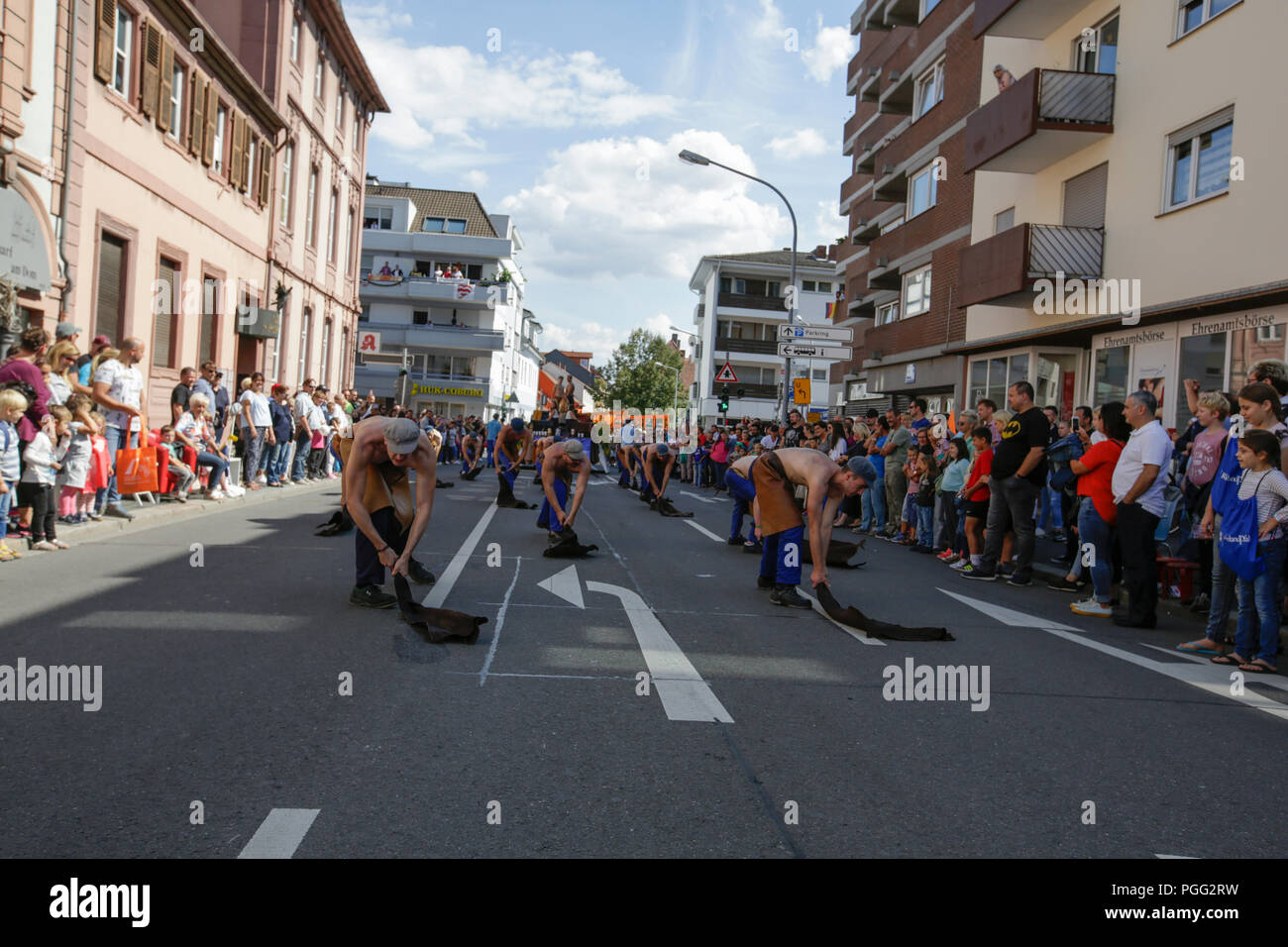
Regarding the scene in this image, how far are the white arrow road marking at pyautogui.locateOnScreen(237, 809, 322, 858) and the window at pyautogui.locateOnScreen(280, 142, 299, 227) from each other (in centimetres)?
2979

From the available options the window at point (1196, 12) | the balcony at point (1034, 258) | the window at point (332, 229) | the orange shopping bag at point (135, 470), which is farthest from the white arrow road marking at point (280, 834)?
the window at point (332, 229)

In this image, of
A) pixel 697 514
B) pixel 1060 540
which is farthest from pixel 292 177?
pixel 1060 540

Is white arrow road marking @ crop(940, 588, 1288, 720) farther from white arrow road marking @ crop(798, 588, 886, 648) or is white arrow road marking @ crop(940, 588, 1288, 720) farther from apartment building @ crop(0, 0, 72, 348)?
apartment building @ crop(0, 0, 72, 348)

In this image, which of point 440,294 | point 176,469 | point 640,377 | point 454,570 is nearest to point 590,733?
point 454,570

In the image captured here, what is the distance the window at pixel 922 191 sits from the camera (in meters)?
30.2

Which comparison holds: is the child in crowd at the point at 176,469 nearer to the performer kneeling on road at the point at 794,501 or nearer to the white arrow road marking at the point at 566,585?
the white arrow road marking at the point at 566,585

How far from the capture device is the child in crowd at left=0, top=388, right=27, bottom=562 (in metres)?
9.11

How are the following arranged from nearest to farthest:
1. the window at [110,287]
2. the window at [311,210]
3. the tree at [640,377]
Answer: the window at [110,287]
the window at [311,210]
the tree at [640,377]

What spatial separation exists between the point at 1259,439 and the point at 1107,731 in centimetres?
323

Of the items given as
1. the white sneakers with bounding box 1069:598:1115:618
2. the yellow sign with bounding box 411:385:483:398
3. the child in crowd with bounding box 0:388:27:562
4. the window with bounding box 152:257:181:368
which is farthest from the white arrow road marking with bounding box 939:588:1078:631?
the yellow sign with bounding box 411:385:483:398

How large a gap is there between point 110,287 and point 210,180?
6038 mm

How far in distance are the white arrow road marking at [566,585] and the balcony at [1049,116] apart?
1477 centimetres

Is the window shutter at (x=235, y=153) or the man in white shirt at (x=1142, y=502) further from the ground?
the window shutter at (x=235, y=153)
